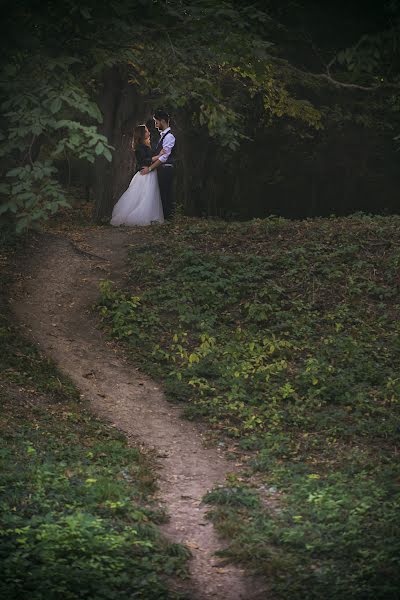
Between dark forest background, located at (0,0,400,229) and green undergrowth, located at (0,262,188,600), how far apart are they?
2229mm

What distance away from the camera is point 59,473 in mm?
7938

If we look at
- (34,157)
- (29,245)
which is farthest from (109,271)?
(34,157)

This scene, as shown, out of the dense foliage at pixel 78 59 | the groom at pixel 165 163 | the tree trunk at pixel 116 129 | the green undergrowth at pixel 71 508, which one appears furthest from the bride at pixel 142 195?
the green undergrowth at pixel 71 508

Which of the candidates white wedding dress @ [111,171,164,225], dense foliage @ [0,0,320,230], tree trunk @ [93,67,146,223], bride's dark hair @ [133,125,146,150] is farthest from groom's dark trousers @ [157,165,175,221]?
dense foliage @ [0,0,320,230]

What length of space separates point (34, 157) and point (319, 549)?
11.8 meters

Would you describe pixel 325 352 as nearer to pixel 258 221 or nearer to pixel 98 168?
pixel 258 221

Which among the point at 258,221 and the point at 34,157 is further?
the point at 258,221

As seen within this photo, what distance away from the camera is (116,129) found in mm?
19219

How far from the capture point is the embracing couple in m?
18.1

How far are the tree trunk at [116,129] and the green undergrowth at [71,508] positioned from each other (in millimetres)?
9367

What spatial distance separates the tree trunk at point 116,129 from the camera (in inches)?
754

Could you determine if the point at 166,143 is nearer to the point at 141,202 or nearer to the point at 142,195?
the point at 142,195

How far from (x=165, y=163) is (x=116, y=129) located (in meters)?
1.80

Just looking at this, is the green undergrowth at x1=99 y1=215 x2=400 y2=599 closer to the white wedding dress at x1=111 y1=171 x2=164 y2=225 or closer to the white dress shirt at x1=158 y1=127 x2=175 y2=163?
the white wedding dress at x1=111 y1=171 x2=164 y2=225
